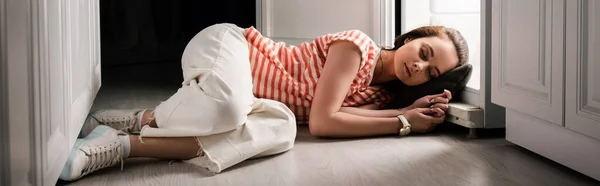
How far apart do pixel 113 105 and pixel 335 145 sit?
1.11 m

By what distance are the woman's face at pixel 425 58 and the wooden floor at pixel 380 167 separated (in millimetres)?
172

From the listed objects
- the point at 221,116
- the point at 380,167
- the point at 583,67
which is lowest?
the point at 380,167

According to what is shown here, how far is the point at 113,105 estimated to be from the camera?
8.87 ft

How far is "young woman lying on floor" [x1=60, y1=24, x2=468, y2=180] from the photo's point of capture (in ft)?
5.22

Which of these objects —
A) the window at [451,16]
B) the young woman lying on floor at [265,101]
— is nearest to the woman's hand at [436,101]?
the young woman lying on floor at [265,101]

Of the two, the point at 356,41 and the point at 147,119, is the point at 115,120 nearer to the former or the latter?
the point at 147,119

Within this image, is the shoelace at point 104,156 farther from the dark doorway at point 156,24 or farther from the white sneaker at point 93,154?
the dark doorway at point 156,24

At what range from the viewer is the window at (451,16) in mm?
2535

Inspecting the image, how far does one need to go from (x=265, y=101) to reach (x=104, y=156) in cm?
43

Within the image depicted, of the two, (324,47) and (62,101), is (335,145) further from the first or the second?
(62,101)

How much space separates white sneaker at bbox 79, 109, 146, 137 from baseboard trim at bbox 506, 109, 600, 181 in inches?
36.6

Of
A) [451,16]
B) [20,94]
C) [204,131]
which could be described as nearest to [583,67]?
[204,131]

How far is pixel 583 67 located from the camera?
1.43 m

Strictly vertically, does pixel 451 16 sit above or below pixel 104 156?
above
